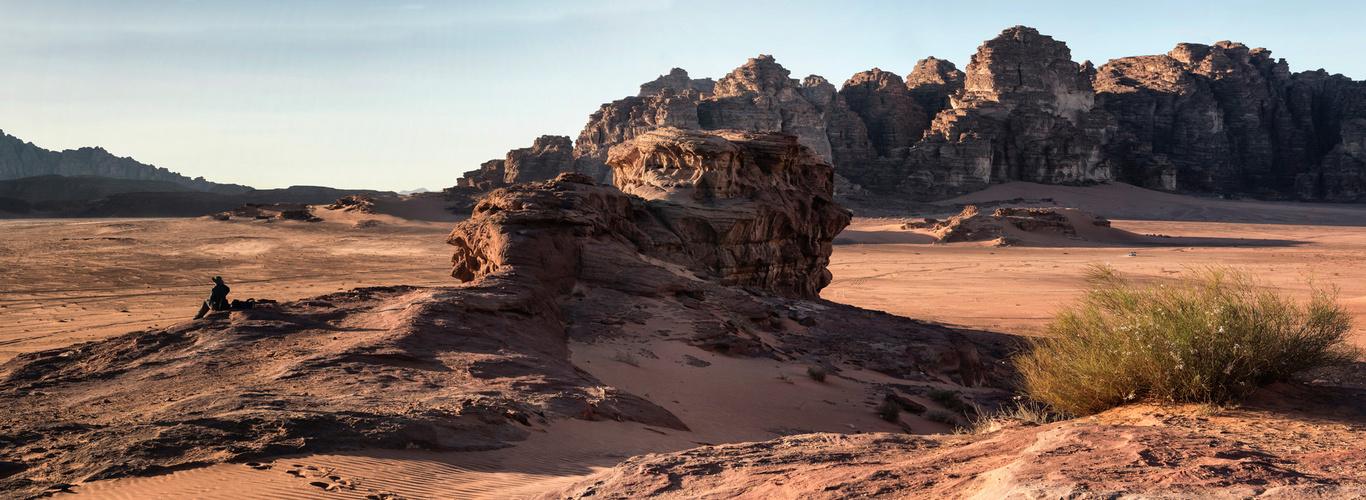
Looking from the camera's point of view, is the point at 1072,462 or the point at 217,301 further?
the point at 217,301

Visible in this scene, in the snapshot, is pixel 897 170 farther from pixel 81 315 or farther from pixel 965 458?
pixel 965 458

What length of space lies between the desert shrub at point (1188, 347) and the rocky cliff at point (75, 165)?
10871cm

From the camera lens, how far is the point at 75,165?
341 feet

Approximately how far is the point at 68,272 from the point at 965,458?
2366 centimetres

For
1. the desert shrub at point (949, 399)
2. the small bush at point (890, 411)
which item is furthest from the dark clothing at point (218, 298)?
the desert shrub at point (949, 399)

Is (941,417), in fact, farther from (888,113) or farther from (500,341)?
(888,113)

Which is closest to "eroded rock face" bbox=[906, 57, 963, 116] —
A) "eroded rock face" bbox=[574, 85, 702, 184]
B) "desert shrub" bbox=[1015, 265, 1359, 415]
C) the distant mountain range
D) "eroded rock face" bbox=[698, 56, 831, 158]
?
"eroded rock face" bbox=[698, 56, 831, 158]

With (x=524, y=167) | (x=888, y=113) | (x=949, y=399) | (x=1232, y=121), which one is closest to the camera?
(x=949, y=399)

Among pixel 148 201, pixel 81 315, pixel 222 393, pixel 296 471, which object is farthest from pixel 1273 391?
pixel 148 201

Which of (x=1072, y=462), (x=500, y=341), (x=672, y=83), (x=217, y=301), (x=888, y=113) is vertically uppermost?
(x=672, y=83)

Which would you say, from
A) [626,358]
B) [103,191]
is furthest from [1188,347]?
[103,191]

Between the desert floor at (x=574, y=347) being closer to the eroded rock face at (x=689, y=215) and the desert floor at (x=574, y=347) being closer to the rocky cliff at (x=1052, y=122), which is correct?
the eroded rock face at (x=689, y=215)

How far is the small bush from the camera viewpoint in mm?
Answer: 8330

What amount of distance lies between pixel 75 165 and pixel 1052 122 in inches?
4710
